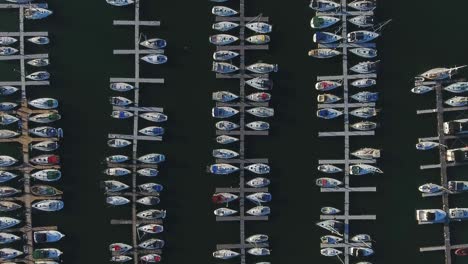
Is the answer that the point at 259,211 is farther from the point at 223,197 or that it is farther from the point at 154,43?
the point at 154,43

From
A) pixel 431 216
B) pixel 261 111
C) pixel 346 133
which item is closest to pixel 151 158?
pixel 261 111

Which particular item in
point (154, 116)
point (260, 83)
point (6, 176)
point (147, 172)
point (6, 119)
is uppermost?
point (260, 83)

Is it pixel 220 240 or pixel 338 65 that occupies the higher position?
pixel 338 65

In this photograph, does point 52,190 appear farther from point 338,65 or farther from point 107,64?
point 338,65

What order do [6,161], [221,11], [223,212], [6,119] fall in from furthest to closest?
[221,11]
[223,212]
[6,119]
[6,161]

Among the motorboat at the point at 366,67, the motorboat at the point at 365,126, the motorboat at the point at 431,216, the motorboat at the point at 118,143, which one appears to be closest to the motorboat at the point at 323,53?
the motorboat at the point at 366,67

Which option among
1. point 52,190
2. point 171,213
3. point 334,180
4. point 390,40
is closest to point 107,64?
point 52,190
